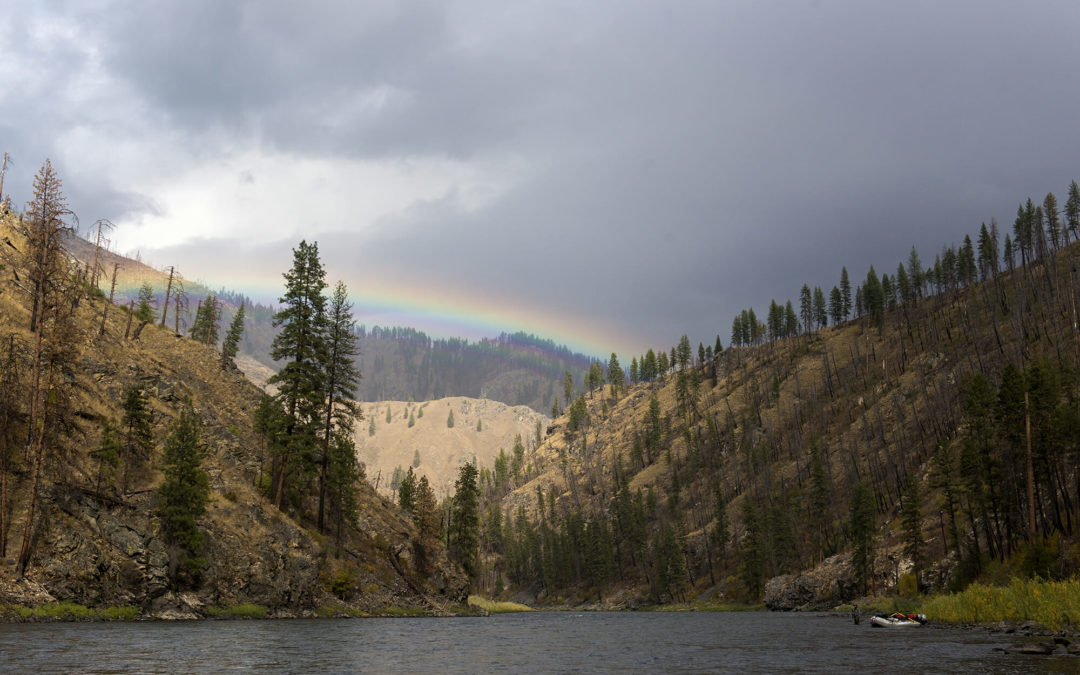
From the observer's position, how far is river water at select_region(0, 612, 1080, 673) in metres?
24.1

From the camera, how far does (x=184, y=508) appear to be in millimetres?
49031

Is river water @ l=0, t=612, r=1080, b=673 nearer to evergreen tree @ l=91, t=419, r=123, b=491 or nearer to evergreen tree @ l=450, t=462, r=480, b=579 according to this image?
evergreen tree @ l=91, t=419, r=123, b=491

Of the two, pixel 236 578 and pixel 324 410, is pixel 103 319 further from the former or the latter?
pixel 236 578

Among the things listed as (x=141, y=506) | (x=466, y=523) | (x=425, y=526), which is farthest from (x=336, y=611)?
(x=466, y=523)

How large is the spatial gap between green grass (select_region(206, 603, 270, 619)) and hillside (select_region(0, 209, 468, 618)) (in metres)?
0.22

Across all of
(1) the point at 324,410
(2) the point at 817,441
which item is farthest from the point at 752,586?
(1) the point at 324,410

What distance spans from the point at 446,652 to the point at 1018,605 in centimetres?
3592

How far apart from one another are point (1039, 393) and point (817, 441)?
110 metres

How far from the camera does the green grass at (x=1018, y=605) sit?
117 ft

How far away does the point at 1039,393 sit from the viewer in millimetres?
57625

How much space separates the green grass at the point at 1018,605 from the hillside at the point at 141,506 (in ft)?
158

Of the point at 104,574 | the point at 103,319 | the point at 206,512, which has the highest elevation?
the point at 103,319

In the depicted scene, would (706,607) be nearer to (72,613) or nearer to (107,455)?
(107,455)

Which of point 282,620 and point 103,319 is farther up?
point 103,319
